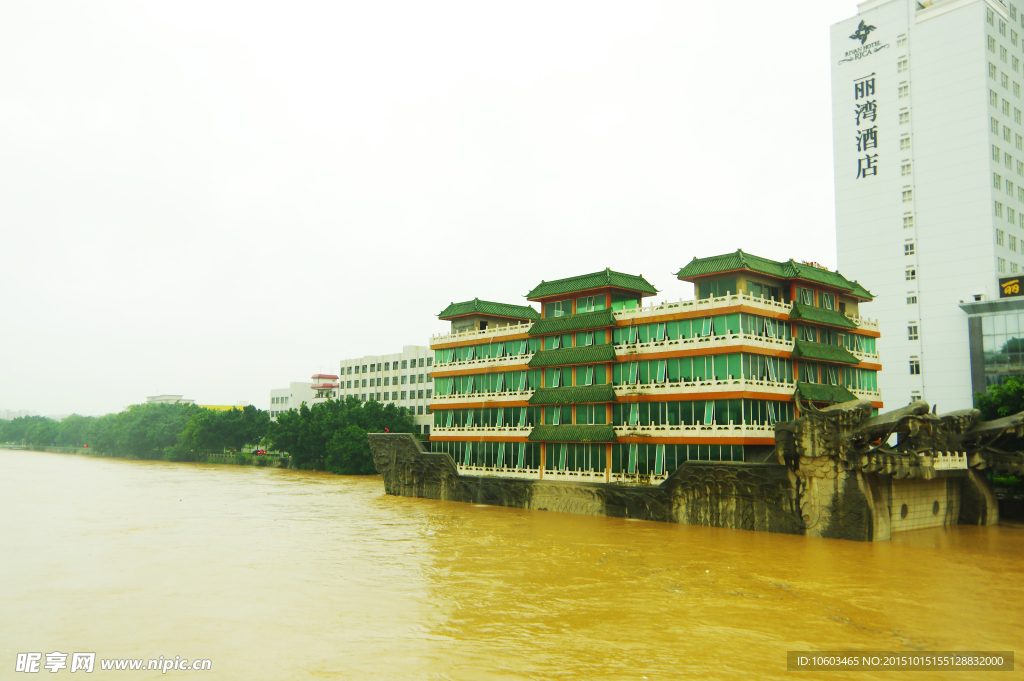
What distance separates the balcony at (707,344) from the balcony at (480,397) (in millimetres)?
8275

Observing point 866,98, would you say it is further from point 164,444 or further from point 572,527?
point 164,444

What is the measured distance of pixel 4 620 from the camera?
1884 cm

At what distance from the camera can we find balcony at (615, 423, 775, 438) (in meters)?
34.3

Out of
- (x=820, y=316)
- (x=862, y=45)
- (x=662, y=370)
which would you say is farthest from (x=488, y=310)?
(x=862, y=45)

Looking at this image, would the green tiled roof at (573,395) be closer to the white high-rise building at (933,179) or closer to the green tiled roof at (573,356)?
the green tiled roof at (573,356)

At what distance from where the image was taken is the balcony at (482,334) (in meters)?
47.0

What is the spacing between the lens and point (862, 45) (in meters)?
65.8

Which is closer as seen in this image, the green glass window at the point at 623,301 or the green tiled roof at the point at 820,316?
the green tiled roof at the point at 820,316

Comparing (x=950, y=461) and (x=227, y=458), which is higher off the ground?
(x=950, y=461)

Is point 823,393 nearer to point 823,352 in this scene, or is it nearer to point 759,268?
point 823,352

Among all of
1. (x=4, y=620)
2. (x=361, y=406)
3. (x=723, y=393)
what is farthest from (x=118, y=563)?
(x=361, y=406)

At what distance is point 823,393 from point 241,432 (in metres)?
83.5

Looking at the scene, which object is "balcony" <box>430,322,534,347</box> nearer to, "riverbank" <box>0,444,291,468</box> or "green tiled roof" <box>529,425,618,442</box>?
"green tiled roof" <box>529,425,618,442</box>

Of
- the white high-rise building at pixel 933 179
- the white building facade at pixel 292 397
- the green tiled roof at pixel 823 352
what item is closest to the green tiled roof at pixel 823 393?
the green tiled roof at pixel 823 352
